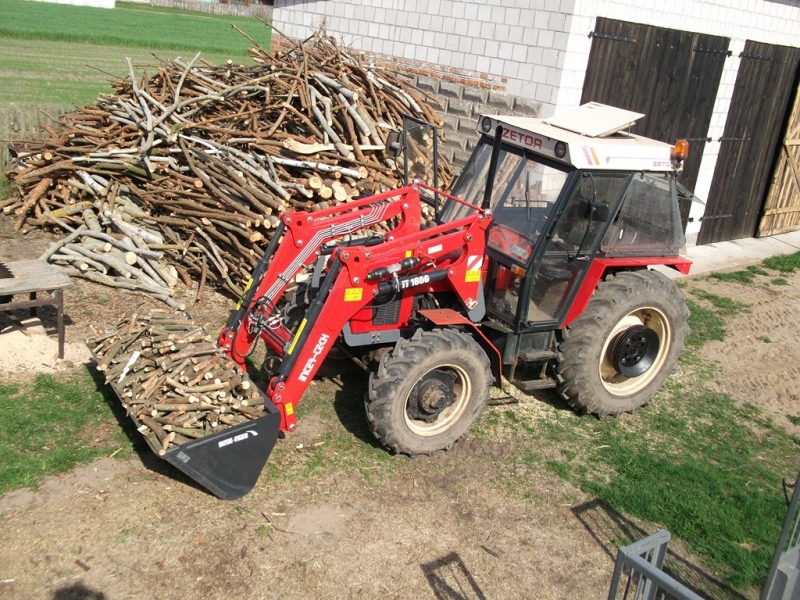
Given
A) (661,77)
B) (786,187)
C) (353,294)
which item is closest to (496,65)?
(661,77)

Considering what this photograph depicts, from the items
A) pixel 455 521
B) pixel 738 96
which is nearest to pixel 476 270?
pixel 455 521

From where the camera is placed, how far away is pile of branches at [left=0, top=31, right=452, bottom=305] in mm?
9141

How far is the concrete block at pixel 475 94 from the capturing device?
11.2 m

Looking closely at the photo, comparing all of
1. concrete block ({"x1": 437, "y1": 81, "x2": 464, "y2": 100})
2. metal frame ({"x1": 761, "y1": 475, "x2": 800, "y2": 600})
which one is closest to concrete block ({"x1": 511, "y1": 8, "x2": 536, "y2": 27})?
concrete block ({"x1": 437, "y1": 81, "x2": 464, "y2": 100})

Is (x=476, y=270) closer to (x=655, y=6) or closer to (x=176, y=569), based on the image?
(x=176, y=569)

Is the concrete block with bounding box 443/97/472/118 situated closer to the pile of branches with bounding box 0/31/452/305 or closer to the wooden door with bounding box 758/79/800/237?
the pile of branches with bounding box 0/31/452/305

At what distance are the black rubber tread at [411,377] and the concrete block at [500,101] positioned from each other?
5.65 m

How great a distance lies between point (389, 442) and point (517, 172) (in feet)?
8.31

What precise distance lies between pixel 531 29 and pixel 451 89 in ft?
5.35

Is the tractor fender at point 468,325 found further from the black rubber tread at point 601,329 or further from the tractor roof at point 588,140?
the tractor roof at point 588,140

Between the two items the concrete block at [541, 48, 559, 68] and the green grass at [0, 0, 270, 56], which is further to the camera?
the green grass at [0, 0, 270, 56]

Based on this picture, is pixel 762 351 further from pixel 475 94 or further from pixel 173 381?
pixel 173 381

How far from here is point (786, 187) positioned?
14.8 metres

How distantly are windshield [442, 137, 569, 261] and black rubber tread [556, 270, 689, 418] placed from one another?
2.92ft
